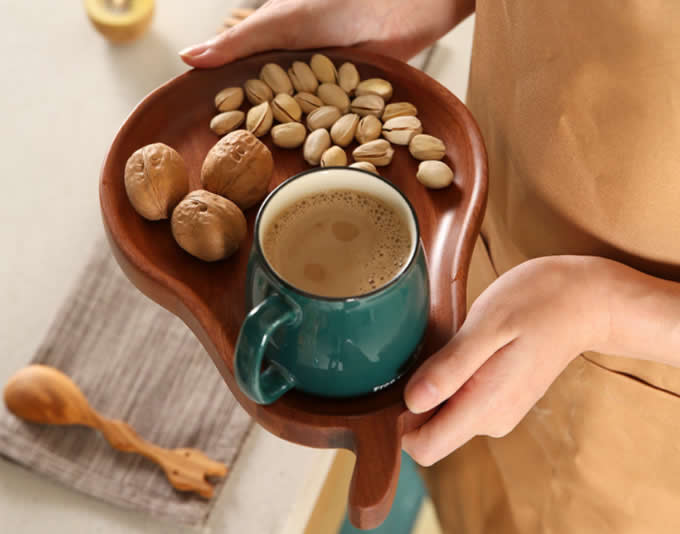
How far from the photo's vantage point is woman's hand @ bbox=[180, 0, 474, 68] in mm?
526

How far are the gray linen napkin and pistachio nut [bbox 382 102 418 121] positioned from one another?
1.13 feet

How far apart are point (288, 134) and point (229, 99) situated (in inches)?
2.1

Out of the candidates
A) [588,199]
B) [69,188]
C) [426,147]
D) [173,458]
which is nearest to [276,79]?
[426,147]

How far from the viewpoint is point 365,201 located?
1.32ft

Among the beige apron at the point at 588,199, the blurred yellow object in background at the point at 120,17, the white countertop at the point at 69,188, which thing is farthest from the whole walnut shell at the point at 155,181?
the blurred yellow object in background at the point at 120,17

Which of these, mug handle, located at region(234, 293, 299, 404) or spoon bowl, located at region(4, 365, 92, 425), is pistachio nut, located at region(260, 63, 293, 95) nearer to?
mug handle, located at region(234, 293, 299, 404)

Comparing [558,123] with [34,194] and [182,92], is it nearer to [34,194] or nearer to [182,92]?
[182,92]

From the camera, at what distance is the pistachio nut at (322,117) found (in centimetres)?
50

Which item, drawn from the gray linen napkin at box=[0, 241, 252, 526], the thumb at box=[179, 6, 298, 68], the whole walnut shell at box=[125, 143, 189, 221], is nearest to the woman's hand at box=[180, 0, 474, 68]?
the thumb at box=[179, 6, 298, 68]

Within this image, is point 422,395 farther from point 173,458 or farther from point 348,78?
point 173,458

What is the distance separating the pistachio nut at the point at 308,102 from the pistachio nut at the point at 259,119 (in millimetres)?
25

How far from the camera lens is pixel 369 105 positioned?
0.51 m

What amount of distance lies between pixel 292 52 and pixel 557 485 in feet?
1.43

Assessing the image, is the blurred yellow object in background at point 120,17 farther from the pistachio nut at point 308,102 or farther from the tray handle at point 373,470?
the tray handle at point 373,470
